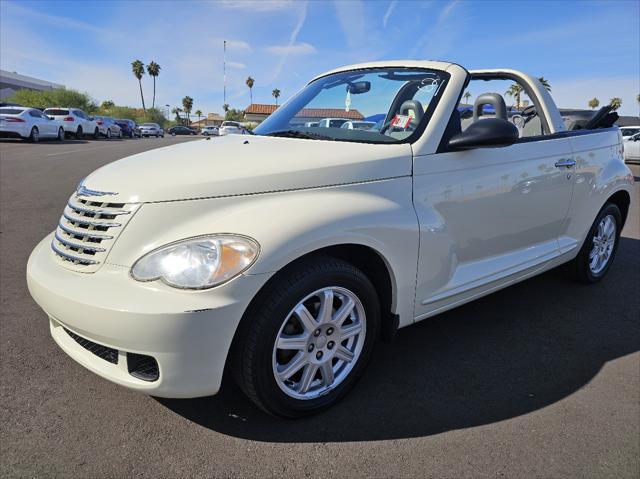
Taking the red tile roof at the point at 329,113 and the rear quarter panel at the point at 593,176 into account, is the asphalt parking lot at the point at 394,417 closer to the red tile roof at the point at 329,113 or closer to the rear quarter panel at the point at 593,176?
→ the rear quarter panel at the point at 593,176

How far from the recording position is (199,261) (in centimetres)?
190

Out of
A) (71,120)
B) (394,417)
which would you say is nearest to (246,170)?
(394,417)

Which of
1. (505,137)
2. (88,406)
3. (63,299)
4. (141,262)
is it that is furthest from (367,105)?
(88,406)

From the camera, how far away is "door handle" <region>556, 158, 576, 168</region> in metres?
3.38

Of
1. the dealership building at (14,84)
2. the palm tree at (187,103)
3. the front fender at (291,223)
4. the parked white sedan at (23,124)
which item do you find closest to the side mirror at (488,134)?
the front fender at (291,223)

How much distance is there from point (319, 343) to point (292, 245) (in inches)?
22.3

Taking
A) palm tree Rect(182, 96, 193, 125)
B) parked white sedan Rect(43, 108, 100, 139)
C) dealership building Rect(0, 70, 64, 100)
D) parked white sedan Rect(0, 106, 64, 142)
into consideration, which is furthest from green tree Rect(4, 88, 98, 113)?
palm tree Rect(182, 96, 193, 125)

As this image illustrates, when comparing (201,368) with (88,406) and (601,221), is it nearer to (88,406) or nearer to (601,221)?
(88,406)

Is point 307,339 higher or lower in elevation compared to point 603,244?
lower

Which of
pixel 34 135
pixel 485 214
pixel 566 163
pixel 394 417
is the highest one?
pixel 566 163

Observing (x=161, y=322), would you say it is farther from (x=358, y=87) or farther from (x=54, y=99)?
(x=54, y=99)

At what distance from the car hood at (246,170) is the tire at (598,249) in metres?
2.51

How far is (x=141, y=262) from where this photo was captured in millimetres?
1947

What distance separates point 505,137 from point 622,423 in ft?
5.20
